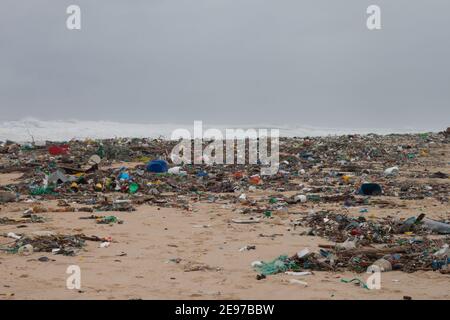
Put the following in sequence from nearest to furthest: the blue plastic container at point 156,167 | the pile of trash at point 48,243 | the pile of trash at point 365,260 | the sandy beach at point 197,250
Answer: the sandy beach at point 197,250
the pile of trash at point 365,260
the pile of trash at point 48,243
the blue plastic container at point 156,167

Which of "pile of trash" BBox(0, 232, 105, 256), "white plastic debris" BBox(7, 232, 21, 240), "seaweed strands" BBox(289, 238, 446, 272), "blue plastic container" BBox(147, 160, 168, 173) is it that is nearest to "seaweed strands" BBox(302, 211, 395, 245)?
"seaweed strands" BBox(289, 238, 446, 272)

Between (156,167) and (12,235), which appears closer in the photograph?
(12,235)

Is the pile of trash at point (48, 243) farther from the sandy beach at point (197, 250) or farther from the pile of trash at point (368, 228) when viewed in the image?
the pile of trash at point (368, 228)

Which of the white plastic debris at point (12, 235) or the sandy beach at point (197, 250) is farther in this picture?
the white plastic debris at point (12, 235)

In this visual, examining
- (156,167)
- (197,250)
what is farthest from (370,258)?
(156,167)

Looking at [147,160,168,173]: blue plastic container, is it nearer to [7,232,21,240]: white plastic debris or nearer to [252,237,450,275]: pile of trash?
[7,232,21,240]: white plastic debris

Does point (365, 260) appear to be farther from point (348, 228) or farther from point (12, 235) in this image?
point (12, 235)

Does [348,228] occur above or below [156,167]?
below

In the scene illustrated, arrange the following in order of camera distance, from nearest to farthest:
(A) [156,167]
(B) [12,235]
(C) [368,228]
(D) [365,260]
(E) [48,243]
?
(D) [365,260] → (E) [48,243] → (B) [12,235] → (C) [368,228] → (A) [156,167]

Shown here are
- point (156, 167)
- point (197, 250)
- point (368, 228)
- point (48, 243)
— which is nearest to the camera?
point (48, 243)

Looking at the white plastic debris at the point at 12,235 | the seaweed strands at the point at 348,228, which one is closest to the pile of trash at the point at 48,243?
the white plastic debris at the point at 12,235

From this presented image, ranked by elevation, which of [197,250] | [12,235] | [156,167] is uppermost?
[156,167]
